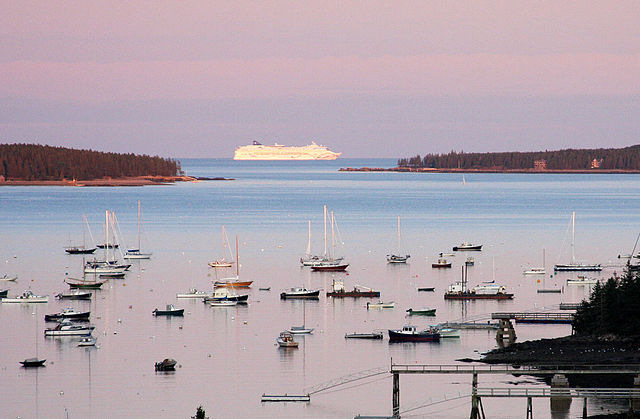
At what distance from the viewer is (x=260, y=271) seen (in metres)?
74.9

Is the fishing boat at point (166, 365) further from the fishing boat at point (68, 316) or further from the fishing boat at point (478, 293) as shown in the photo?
the fishing boat at point (478, 293)

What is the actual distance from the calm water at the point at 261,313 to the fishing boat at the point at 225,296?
1.04 m

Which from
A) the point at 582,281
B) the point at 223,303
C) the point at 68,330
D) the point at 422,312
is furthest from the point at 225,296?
the point at 582,281

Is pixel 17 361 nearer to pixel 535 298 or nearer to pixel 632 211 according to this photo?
pixel 535 298

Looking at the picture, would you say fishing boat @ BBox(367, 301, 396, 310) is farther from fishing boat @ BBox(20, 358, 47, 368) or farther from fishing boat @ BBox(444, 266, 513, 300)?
fishing boat @ BBox(20, 358, 47, 368)

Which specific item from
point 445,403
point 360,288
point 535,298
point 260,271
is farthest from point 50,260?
point 445,403

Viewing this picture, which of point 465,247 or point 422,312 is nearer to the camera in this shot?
point 422,312

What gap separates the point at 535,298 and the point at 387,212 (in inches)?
3176

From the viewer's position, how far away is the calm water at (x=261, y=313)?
1441 inches

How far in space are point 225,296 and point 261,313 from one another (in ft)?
13.2

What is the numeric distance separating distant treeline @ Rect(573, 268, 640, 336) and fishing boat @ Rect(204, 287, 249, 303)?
21069mm

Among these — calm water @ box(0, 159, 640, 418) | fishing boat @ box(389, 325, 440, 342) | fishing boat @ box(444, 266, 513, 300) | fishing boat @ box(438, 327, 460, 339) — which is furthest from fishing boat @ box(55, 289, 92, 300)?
fishing boat @ box(438, 327, 460, 339)

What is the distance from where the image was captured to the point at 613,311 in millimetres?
41125

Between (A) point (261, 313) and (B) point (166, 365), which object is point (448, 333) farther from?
(B) point (166, 365)
